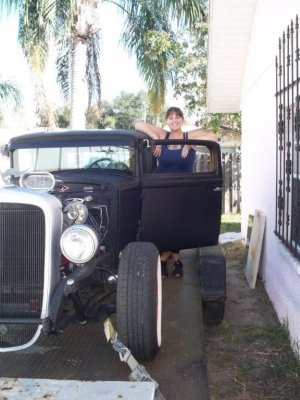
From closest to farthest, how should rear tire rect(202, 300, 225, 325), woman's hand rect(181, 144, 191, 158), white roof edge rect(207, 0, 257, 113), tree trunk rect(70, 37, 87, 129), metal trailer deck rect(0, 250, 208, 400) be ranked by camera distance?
1. metal trailer deck rect(0, 250, 208, 400)
2. rear tire rect(202, 300, 225, 325)
3. woman's hand rect(181, 144, 191, 158)
4. white roof edge rect(207, 0, 257, 113)
5. tree trunk rect(70, 37, 87, 129)

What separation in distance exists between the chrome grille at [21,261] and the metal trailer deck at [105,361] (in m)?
0.33

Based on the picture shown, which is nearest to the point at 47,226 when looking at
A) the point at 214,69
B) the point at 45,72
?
the point at 214,69

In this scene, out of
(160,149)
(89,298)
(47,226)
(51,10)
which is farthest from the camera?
(51,10)

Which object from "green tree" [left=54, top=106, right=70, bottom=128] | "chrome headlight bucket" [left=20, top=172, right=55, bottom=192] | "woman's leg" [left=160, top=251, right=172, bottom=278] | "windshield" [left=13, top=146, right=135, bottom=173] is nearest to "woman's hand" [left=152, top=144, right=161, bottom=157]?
"windshield" [left=13, top=146, right=135, bottom=173]

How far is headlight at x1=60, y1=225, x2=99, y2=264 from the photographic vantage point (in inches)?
125

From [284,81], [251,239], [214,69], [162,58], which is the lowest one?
[251,239]

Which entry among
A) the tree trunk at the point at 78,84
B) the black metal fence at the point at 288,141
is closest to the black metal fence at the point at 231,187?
the tree trunk at the point at 78,84

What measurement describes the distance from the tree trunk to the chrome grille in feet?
28.2

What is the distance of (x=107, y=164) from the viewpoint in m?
4.64

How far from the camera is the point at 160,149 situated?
5.18 meters

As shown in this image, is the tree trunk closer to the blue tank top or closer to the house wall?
the house wall

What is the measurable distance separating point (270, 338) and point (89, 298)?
1807 millimetres

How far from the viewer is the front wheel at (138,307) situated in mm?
3197

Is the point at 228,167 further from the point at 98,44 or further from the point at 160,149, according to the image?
the point at 160,149
